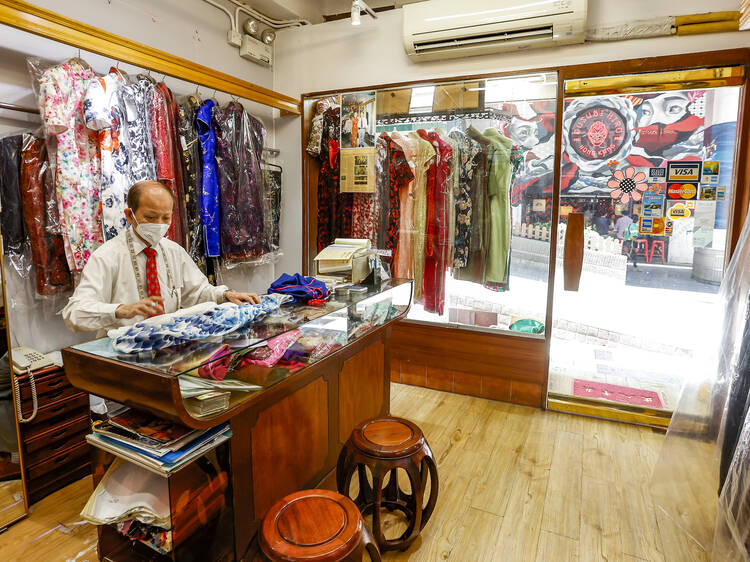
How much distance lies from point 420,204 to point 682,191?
5.57 ft

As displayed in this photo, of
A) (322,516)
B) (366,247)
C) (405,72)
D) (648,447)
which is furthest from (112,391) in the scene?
(405,72)

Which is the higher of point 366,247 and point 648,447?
point 366,247

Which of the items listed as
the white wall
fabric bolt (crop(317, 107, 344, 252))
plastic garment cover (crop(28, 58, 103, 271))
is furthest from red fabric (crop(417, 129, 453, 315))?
plastic garment cover (crop(28, 58, 103, 271))

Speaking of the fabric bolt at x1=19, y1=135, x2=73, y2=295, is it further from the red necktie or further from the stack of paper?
the stack of paper

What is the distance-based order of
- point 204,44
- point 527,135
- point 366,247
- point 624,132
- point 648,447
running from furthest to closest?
point 204,44
point 527,135
point 624,132
point 648,447
point 366,247

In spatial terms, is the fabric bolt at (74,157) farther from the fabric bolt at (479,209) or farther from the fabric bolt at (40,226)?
the fabric bolt at (479,209)

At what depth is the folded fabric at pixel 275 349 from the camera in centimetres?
151

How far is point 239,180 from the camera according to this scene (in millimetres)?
3293

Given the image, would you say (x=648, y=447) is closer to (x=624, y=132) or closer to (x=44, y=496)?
(x=624, y=132)

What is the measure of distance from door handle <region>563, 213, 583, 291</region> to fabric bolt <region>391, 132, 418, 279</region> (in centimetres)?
111

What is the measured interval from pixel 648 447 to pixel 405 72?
3.08 meters

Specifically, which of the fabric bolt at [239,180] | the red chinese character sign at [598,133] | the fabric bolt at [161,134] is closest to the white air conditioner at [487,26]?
the red chinese character sign at [598,133]

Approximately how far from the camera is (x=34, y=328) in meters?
2.54

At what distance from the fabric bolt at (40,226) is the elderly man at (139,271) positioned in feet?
1.40
